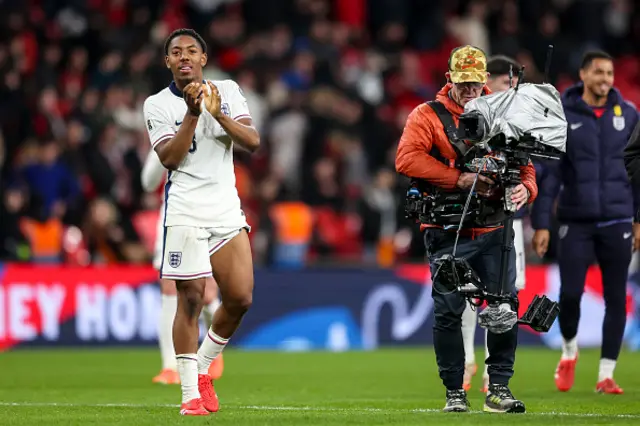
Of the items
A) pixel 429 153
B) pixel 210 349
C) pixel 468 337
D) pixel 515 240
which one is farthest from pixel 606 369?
pixel 210 349

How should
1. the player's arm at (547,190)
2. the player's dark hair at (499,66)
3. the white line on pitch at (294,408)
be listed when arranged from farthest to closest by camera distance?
the player's arm at (547,190)
the player's dark hair at (499,66)
the white line on pitch at (294,408)

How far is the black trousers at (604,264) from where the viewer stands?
10312 millimetres

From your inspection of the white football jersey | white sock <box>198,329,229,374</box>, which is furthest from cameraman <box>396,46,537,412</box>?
white sock <box>198,329,229,374</box>

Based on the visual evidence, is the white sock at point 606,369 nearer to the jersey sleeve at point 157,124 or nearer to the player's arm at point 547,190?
the player's arm at point 547,190

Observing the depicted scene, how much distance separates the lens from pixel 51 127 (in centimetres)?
1730

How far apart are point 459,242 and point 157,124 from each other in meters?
2.03

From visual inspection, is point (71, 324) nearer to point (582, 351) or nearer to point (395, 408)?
point (582, 351)

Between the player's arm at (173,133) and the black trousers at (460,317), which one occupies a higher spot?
the player's arm at (173,133)

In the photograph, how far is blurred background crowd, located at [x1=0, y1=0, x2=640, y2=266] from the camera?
16.3 meters

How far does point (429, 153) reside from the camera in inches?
324

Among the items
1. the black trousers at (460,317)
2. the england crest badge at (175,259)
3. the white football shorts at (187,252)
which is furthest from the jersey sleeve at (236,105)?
the black trousers at (460,317)

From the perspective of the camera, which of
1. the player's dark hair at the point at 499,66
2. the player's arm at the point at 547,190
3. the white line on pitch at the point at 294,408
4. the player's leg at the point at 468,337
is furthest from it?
the player's arm at the point at 547,190

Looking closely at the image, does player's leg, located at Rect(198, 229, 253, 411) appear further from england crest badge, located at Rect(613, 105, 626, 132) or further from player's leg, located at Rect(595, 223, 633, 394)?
england crest badge, located at Rect(613, 105, 626, 132)

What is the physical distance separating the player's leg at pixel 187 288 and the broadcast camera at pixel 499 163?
146cm
